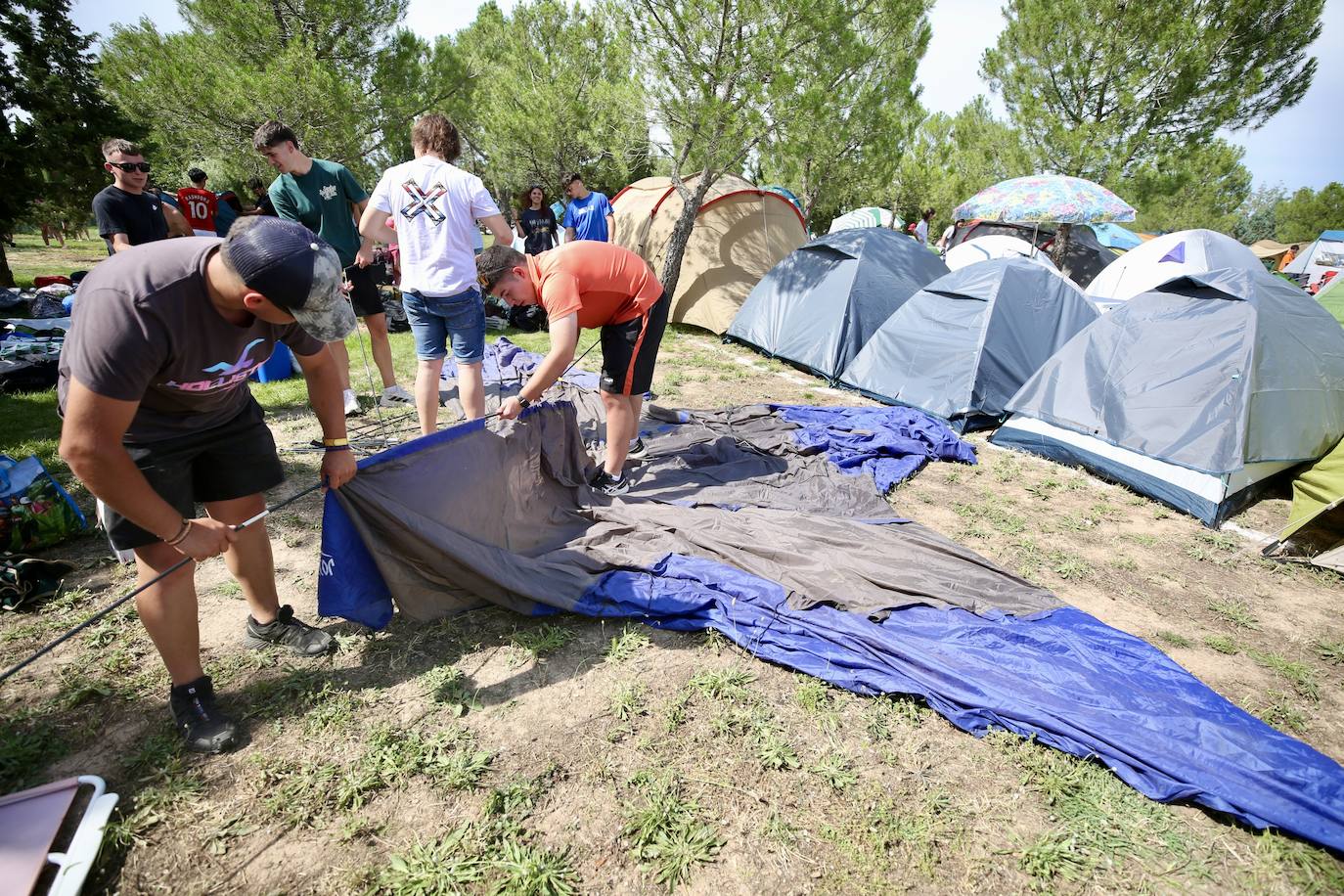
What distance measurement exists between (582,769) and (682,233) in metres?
7.82

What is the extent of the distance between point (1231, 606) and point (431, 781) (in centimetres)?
392

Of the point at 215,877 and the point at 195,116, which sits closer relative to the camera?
the point at 215,877

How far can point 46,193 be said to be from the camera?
12297 mm

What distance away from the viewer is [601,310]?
3.44 metres

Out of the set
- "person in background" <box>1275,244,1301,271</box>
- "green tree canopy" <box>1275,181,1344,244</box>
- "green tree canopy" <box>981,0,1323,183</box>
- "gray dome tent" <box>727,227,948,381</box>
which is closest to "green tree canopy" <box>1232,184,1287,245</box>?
"green tree canopy" <box>1275,181,1344,244</box>

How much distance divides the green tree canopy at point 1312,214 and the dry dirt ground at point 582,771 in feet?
156

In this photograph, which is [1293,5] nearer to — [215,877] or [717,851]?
[717,851]

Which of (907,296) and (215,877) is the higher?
(907,296)

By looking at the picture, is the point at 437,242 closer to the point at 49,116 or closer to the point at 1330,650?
the point at 1330,650

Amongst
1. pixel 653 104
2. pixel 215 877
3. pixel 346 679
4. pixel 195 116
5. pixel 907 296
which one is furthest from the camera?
pixel 195 116

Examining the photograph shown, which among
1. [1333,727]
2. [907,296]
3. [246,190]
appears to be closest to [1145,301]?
[907,296]

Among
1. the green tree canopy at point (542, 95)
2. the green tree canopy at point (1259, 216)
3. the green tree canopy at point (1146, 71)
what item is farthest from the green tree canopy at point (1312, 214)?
the green tree canopy at point (542, 95)

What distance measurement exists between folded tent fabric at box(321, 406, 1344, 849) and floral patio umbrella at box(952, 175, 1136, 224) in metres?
8.06

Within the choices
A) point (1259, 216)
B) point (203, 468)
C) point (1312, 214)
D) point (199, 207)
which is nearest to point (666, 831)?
point (203, 468)
